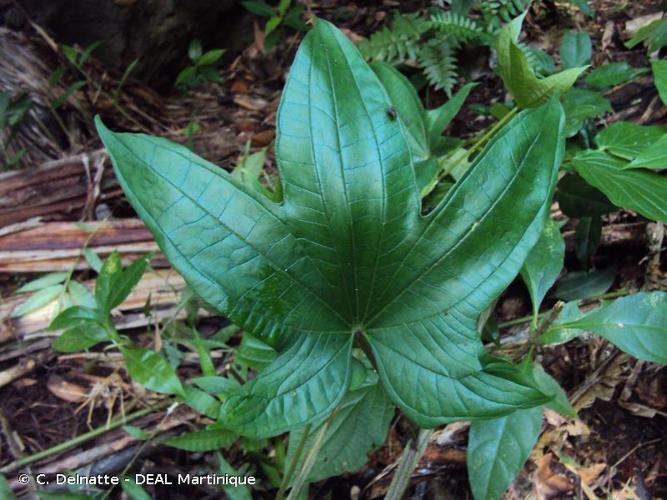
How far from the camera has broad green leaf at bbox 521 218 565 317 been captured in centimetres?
102

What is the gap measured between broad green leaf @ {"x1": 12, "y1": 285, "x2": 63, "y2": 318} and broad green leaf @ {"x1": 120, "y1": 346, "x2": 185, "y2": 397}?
0.51 meters

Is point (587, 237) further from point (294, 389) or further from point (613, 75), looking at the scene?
point (294, 389)

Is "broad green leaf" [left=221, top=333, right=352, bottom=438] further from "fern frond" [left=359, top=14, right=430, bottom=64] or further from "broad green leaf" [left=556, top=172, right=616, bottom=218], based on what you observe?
"fern frond" [left=359, top=14, right=430, bottom=64]

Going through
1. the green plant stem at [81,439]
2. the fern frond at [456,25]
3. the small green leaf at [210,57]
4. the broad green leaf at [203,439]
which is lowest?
the green plant stem at [81,439]

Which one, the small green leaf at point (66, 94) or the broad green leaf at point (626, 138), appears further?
the small green leaf at point (66, 94)

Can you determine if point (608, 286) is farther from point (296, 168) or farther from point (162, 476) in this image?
point (162, 476)

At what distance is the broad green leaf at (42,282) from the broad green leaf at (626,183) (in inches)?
54.3

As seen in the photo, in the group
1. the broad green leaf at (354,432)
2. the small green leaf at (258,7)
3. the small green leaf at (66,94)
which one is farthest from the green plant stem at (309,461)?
the small green leaf at (258,7)

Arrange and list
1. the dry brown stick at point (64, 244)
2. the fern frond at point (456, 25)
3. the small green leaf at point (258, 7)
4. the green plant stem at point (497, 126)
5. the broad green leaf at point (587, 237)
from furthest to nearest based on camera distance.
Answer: the small green leaf at point (258, 7), the dry brown stick at point (64, 244), the fern frond at point (456, 25), the broad green leaf at point (587, 237), the green plant stem at point (497, 126)

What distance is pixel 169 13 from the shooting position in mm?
2002

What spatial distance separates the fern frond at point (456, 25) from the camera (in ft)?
5.05

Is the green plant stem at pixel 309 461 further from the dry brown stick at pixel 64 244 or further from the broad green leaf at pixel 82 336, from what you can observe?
the dry brown stick at pixel 64 244

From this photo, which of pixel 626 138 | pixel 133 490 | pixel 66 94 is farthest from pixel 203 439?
pixel 66 94

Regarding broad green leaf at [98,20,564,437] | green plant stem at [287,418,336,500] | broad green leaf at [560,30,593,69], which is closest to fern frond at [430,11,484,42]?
broad green leaf at [560,30,593,69]
